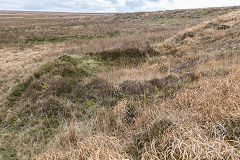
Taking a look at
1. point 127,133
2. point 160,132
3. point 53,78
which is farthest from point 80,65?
point 160,132

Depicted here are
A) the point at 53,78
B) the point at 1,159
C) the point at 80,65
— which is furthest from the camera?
the point at 80,65

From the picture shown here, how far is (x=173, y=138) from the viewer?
234 centimetres

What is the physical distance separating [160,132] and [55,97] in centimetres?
387

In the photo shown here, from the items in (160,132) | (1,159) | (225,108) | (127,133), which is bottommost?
(1,159)

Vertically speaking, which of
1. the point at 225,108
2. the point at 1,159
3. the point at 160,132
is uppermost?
the point at 225,108

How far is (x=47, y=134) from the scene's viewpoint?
Answer: 3918 millimetres

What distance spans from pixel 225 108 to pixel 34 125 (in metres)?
4.45

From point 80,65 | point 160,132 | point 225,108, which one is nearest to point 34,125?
point 160,132

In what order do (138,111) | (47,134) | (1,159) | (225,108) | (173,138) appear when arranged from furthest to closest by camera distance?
(47,134), (138,111), (1,159), (225,108), (173,138)

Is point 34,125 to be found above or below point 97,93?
below

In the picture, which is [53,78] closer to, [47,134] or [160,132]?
[47,134]

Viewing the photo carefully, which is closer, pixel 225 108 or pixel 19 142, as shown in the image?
pixel 225 108

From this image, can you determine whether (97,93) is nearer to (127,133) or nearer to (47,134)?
(47,134)

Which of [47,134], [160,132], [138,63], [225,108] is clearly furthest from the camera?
[138,63]
